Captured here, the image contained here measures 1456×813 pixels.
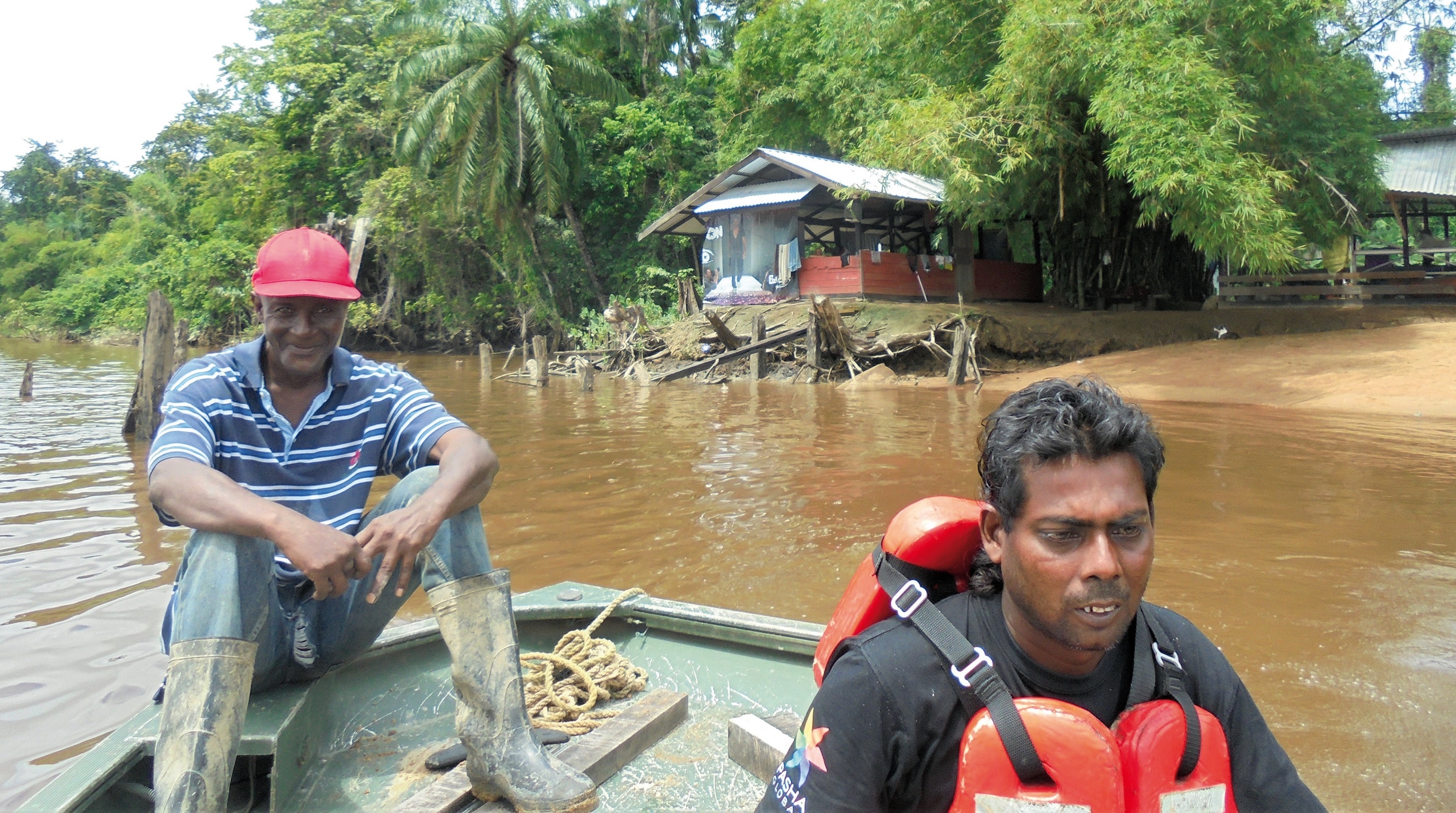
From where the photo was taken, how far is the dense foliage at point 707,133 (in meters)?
13.9

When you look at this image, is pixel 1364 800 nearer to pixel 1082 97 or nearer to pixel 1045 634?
pixel 1045 634

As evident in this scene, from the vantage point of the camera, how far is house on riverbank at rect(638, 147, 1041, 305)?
20219 mm

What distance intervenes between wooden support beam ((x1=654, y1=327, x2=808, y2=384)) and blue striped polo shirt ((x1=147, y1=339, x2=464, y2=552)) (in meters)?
14.2

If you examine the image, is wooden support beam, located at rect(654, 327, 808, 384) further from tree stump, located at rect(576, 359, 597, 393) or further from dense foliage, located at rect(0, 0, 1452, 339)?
A: dense foliage, located at rect(0, 0, 1452, 339)

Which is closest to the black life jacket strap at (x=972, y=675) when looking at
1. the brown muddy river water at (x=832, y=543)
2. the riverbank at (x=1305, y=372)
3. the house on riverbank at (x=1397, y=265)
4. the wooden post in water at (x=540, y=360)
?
the brown muddy river water at (x=832, y=543)

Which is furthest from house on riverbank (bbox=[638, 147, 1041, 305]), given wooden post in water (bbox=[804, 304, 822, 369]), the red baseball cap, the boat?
the red baseball cap

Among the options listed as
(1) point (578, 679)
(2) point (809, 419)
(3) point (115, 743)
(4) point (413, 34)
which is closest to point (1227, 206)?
(2) point (809, 419)

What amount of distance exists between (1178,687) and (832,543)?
15.1 ft

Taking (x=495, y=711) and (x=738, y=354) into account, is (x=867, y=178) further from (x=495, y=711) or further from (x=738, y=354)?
(x=495, y=711)

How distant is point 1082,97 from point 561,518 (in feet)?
44.2

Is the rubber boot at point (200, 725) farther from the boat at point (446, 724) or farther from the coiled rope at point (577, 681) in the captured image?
the coiled rope at point (577, 681)

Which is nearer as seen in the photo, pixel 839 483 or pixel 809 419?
pixel 839 483

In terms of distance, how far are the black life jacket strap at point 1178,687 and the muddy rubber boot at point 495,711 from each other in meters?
1.46

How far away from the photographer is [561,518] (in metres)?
6.92
